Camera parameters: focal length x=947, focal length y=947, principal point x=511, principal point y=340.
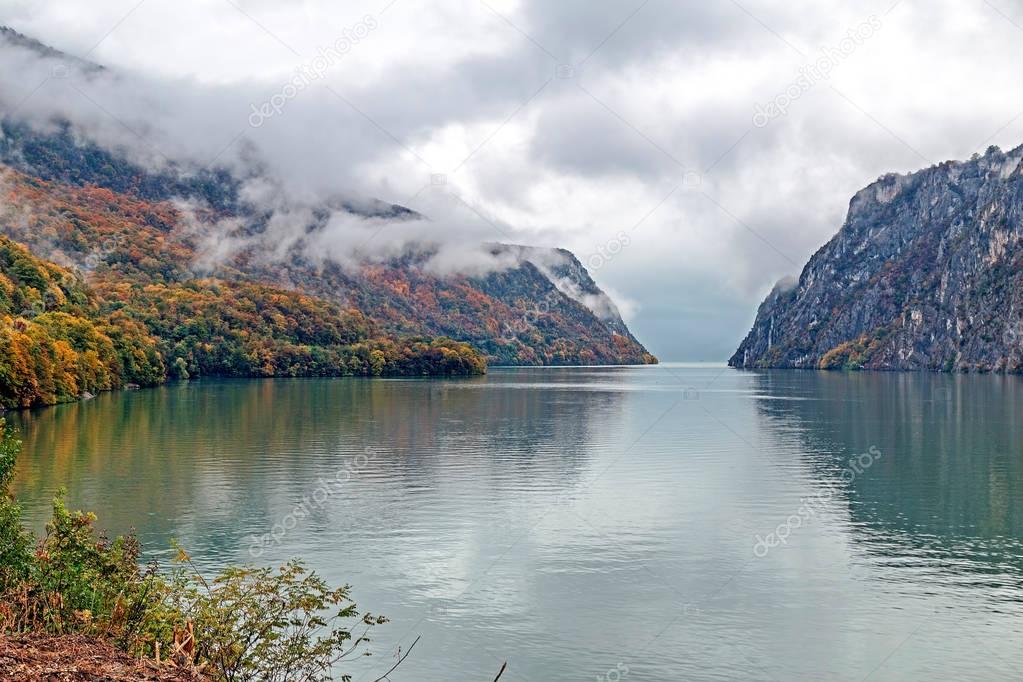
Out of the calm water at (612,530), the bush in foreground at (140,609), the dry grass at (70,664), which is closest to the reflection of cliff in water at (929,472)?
the calm water at (612,530)

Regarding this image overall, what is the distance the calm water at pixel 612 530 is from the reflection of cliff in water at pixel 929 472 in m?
0.26

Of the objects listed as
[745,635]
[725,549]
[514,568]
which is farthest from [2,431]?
[725,549]

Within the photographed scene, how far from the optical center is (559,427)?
8744 centimetres

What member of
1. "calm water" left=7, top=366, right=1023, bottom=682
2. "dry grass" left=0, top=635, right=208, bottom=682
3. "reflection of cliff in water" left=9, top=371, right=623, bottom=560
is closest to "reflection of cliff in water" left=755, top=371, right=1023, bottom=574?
"calm water" left=7, top=366, right=1023, bottom=682

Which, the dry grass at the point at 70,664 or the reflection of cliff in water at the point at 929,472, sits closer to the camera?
the dry grass at the point at 70,664

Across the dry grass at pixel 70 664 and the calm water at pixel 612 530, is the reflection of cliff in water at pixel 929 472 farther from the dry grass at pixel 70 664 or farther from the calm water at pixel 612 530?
the dry grass at pixel 70 664

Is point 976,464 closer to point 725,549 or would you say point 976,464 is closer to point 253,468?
point 725,549

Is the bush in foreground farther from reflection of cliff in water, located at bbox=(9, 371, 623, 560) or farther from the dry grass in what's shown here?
reflection of cliff in water, located at bbox=(9, 371, 623, 560)

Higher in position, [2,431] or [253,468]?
[2,431]

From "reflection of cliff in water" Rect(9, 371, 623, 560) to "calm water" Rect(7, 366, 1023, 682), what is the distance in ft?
1.11

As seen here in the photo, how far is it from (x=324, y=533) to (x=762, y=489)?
24.6m

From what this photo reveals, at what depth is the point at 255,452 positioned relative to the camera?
214 feet

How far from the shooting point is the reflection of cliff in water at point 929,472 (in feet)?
125

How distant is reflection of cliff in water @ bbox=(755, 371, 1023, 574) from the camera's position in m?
38.0
